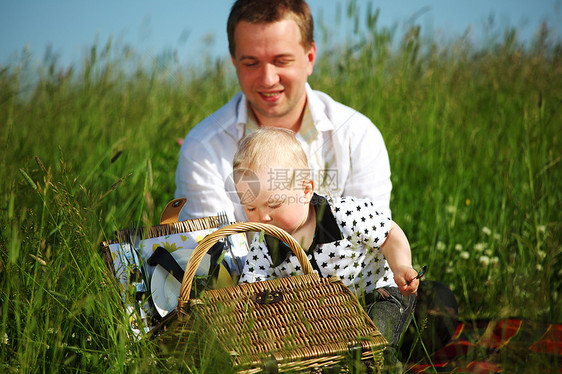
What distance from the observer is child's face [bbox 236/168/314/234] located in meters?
1.92

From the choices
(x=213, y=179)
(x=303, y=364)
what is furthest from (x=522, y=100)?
(x=303, y=364)

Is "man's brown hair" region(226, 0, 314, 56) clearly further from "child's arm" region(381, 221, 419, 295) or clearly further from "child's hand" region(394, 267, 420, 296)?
"child's hand" region(394, 267, 420, 296)

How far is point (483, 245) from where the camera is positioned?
2768mm

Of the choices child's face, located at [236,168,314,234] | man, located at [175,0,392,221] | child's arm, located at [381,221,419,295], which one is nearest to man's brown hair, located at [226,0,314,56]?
man, located at [175,0,392,221]

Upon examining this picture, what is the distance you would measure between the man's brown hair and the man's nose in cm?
22

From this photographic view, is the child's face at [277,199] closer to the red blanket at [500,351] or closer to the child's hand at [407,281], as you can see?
the child's hand at [407,281]

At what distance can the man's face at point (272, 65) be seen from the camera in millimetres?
2559

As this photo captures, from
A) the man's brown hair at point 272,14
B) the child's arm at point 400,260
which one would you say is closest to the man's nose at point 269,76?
the man's brown hair at point 272,14

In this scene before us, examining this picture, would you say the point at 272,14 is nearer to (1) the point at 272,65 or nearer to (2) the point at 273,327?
(1) the point at 272,65

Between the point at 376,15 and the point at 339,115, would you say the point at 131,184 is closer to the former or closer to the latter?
the point at 339,115

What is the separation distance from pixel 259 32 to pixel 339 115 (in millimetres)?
605

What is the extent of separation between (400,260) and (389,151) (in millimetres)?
1551

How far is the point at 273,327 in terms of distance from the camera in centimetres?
156

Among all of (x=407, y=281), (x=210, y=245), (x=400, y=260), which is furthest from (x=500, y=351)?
(x=210, y=245)
